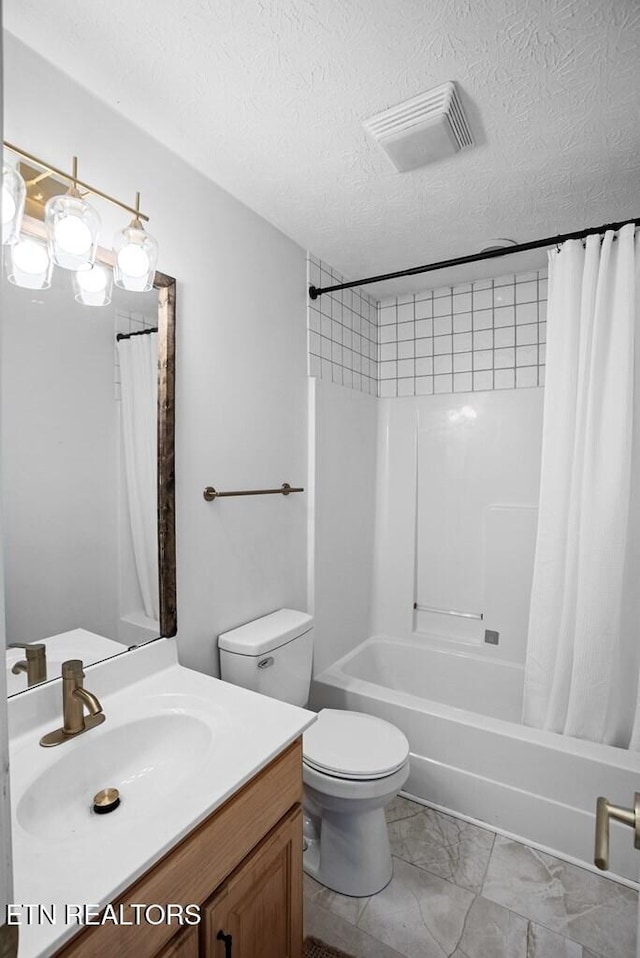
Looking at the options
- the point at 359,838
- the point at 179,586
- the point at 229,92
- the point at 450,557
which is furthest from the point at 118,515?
the point at 450,557

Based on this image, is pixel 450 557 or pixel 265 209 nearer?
pixel 265 209

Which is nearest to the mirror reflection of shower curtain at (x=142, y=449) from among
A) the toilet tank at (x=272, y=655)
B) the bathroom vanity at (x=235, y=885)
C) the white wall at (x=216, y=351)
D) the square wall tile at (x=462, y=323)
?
the white wall at (x=216, y=351)

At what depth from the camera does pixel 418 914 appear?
1.55 metres

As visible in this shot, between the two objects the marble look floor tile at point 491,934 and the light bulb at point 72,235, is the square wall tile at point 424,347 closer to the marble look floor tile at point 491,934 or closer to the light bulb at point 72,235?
the light bulb at point 72,235

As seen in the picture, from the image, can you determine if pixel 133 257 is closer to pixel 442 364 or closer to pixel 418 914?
pixel 442 364

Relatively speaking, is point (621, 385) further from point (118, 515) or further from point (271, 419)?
point (118, 515)

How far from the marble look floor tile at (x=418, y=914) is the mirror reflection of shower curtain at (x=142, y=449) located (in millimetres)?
1170

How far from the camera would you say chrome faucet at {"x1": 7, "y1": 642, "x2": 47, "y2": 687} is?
3.82 feet


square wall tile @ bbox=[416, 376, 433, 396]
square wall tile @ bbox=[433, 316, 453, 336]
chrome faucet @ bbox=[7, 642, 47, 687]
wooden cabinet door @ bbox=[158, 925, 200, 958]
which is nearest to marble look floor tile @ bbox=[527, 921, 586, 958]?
wooden cabinet door @ bbox=[158, 925, 200, 958]

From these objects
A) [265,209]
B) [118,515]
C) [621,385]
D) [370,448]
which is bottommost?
[118,515]

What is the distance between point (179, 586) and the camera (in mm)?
1592

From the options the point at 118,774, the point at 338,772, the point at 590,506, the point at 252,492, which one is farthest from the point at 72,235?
the point at 590,506

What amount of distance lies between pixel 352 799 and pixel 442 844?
545mm

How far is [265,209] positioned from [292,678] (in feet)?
5.82
